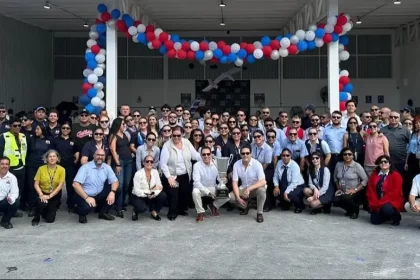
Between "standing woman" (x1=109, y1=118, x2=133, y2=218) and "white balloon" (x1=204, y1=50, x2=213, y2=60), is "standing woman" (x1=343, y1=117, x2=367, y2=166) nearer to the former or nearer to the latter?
"standing woman" (x1=109, y1=118, x2=133, y2=218)

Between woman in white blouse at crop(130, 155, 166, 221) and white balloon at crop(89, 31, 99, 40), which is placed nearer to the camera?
woman in white blouse at crop(130, 155, 166, 221)

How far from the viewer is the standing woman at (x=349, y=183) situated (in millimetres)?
7203

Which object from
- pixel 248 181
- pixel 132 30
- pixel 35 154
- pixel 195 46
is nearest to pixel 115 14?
pixel 132 30

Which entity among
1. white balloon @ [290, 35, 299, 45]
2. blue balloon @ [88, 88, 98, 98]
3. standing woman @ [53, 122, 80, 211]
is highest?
white balloon @ [290, 35, 299, 45]

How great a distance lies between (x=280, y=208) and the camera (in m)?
7.89

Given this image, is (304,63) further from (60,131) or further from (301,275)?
(301,275)

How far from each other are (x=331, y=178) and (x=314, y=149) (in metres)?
0.55

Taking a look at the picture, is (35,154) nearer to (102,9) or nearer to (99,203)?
(99,203)

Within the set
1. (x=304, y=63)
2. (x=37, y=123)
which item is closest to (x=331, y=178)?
(x=37, y=123)

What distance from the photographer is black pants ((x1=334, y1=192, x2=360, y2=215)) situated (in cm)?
717

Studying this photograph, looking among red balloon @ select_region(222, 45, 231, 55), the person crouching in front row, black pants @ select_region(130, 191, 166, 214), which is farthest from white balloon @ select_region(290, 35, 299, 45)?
black pants @ select_region(130, 191, 166, 214)

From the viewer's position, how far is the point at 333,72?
11.4 meters

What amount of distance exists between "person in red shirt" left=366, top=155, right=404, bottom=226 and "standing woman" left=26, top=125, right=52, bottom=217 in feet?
16.8

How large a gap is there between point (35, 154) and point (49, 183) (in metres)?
0.78
